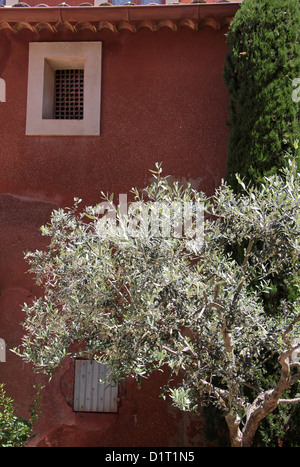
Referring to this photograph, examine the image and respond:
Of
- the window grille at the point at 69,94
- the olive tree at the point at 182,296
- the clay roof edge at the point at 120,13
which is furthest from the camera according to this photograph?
the window grille at the point at 69,94

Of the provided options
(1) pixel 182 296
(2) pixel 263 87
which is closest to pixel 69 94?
→ (2) pixel 263 87

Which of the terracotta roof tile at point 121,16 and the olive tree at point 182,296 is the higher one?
the terracotta roof tile at point 121,16

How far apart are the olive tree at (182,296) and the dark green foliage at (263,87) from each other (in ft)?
5.43

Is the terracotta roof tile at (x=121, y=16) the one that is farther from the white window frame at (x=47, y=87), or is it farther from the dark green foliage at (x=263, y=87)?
the dark green foliage at (x=263, y=87)

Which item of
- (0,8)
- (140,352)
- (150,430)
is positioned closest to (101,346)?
(140,352)

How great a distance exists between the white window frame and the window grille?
0.22 metres

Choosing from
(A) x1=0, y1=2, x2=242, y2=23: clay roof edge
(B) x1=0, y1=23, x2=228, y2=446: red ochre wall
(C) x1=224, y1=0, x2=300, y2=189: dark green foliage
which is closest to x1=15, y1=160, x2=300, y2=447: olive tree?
(C) x1=224, y1=0, x2=300, y2=189: dark green foliage

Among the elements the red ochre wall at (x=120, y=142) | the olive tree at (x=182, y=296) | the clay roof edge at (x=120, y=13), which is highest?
the clay roof edge at (x=120, y=13)

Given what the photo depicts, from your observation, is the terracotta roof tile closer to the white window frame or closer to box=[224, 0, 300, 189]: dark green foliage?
the white window frame

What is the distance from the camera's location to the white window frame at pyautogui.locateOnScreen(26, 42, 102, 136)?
645 cm

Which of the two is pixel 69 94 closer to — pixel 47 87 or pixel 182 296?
pixel 47 87

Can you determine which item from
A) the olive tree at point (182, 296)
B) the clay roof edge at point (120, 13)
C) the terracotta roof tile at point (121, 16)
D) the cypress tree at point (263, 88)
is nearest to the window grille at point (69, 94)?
the terracotta roof tile at point (121, 16)

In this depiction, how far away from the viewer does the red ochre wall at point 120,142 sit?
6.31 metres

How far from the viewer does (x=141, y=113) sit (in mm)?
6449
